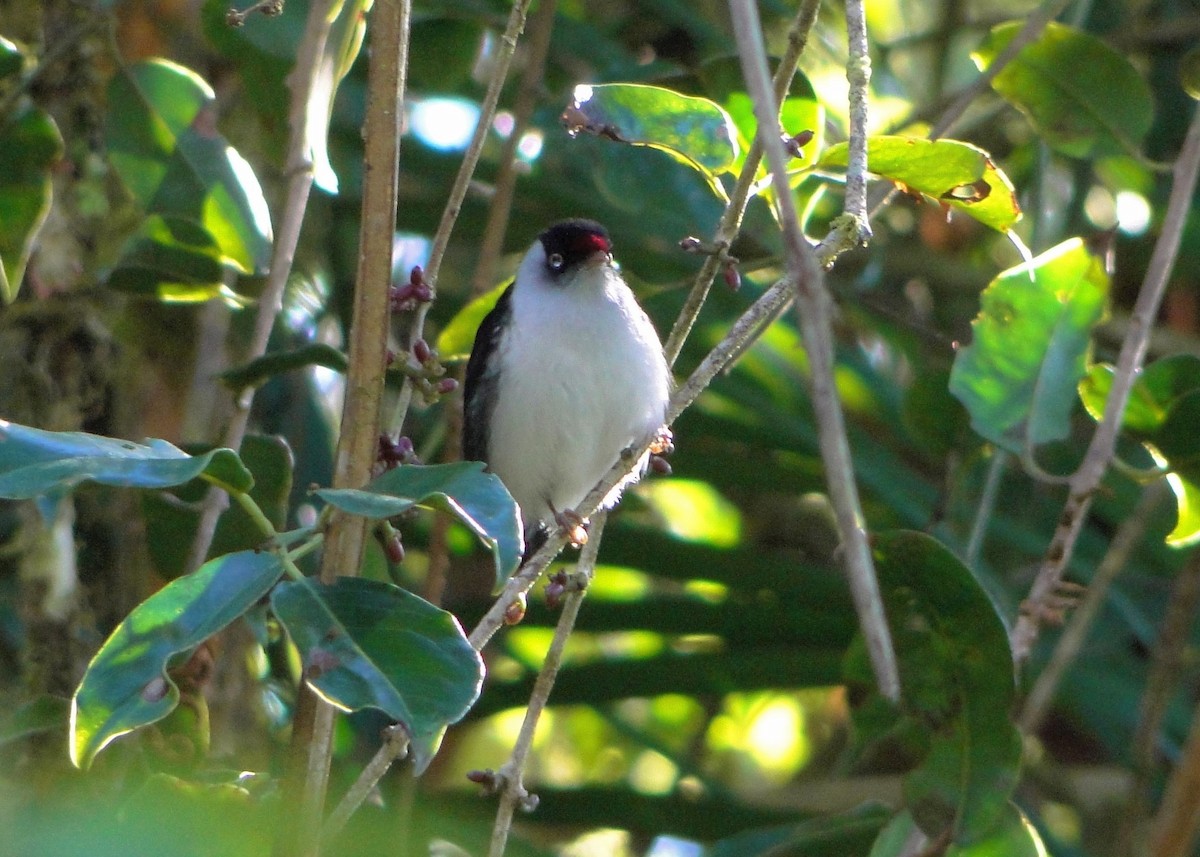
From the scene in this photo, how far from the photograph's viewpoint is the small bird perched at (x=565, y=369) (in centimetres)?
381

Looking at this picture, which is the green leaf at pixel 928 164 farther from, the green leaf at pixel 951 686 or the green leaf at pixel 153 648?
the green leaf at pixel 153 648

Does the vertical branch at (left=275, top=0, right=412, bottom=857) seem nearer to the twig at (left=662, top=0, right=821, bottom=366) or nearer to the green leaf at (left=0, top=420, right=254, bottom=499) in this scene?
the green leaf at (left=0, top=420, right=254, bottom=499)

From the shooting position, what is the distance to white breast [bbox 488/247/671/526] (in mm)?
3809

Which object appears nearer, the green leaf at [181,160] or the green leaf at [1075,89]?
the green leaf at [181,160]

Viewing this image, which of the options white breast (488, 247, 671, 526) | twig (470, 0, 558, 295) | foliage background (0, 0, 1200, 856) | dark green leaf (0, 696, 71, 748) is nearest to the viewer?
dark green leaf (0, 696, 71, 748)

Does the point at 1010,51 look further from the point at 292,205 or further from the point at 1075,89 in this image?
the point at 292,205

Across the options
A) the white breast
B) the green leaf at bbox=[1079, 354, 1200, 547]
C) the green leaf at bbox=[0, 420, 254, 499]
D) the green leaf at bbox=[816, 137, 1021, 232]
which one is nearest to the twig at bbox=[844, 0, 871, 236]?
the green leaf at bbox=[816, 137, 1021, 232]

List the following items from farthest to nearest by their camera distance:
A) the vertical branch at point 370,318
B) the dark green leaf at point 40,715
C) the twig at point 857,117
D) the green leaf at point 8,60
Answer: the green leaf at point 8,60, the dark green leaf at point 40,715, the twig at point 857,117, the vertical branch at point 370,318

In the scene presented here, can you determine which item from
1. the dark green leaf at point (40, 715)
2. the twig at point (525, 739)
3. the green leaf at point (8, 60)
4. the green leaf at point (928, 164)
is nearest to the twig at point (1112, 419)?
the green leaf at point (928, 164)

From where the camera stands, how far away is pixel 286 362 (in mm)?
2377

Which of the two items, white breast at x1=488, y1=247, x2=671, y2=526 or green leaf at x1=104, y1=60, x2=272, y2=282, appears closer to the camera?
green leaf at x1=104, y1=60, x2=272, y2=282

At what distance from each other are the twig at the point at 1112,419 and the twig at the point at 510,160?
132 centimetres

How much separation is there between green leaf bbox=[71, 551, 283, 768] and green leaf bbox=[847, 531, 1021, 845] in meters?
0.95

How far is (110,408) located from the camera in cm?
313
